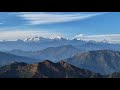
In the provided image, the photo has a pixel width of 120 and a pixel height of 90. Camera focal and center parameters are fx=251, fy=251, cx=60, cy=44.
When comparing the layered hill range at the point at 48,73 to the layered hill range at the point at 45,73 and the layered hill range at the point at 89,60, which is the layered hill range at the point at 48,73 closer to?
the layered hill range at the point at 45,73

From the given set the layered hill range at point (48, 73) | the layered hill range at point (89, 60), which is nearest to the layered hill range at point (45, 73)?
the layered hill range at point (48, 73)

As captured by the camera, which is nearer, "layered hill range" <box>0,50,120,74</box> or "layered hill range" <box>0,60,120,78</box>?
"layered hill range" <box>0,60,120,78</box>

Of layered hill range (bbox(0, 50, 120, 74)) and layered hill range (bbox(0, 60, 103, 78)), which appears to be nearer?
layered hill range (bbox(0, 60, 103, 78))

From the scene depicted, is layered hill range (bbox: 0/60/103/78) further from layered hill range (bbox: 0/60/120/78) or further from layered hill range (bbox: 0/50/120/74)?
layered hill range (bbox: 0/50/120/74)

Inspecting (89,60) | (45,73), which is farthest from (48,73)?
(89,60)

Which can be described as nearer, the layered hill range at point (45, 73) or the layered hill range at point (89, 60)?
the layered hill range at point (45, 73)

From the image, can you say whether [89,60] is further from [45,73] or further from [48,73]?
[48,73]

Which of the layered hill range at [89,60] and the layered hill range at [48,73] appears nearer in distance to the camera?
the layered hill range at [48,73]

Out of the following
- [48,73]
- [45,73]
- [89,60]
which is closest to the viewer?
[48,73]

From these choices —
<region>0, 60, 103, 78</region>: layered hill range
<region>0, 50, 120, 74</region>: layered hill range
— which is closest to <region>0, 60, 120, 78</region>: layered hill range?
<region>0, 60, 103, 78</region>: layered hill range
